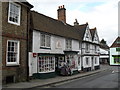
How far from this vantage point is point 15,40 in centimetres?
1434

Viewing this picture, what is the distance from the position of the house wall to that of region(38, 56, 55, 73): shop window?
9.04 ft

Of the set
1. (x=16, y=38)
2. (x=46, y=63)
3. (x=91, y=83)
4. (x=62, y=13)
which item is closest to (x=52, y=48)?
(x=46, y=63)

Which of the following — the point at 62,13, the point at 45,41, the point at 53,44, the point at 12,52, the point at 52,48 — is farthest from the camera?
the point at 62,13

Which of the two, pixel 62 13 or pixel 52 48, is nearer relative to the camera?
pixel 52 48

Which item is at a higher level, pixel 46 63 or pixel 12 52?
pixel 12 52

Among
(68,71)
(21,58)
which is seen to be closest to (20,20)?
(21,58)

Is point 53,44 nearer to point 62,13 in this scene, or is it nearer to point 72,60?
point 72,60

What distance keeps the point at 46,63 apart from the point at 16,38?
212 inches

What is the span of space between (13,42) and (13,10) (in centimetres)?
276

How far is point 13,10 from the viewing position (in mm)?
14414

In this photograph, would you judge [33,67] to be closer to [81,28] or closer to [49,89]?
[49,89]

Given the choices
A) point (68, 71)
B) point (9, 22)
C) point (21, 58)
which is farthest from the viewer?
point (68, 71)

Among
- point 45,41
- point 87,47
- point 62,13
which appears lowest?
point 87,47

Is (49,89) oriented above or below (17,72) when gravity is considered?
below
